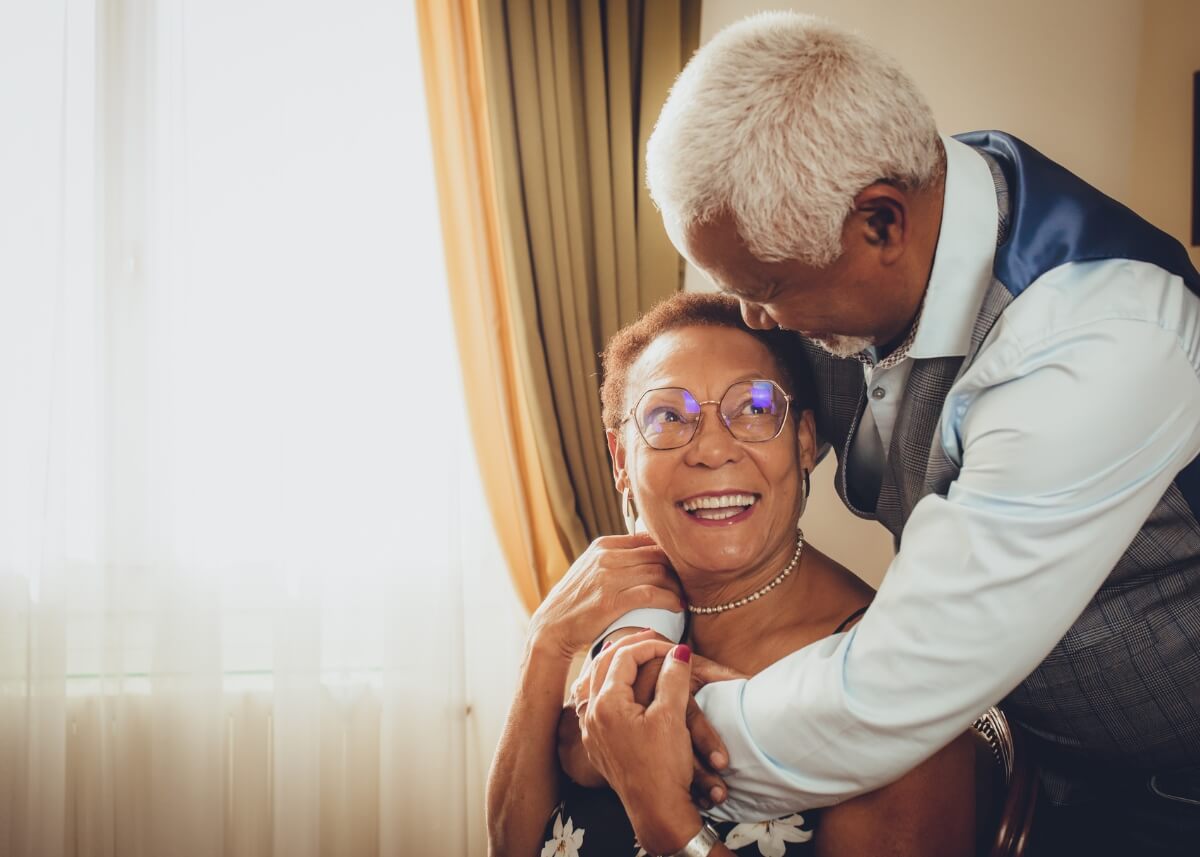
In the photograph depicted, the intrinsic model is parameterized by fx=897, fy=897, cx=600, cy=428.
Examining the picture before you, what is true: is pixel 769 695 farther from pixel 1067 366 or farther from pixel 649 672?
pixel 1067 366

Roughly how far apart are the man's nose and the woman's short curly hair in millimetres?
180

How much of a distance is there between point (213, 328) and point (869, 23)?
7.49 ft

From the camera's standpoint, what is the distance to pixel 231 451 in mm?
2914

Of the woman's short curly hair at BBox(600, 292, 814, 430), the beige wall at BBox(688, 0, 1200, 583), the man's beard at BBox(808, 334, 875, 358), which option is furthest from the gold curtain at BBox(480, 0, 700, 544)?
the man's beard at BBox(808, 334, 875, 358)

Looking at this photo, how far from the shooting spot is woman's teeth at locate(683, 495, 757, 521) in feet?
4.77

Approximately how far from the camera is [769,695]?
115cm

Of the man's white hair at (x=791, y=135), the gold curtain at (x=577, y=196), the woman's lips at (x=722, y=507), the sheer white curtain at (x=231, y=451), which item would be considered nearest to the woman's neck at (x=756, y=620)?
the woman's lips at (x=722, y=507)

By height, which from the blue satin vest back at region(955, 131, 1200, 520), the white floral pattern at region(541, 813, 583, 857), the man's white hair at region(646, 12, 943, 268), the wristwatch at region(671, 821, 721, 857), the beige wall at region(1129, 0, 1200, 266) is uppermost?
the beige wall at region(1129, 0, 1200, 266)

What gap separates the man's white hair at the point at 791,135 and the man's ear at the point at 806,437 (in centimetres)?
47

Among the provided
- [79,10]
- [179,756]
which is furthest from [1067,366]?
[79,10]

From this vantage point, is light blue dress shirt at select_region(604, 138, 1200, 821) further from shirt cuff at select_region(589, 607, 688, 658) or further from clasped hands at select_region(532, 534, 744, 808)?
shirt cuff at select_region(589, 607, 688, 658)

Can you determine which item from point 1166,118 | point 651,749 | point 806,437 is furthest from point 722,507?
point 1166,118

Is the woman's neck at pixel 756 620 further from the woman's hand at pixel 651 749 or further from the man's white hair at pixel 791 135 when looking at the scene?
the man's white hair at pixel 791 135

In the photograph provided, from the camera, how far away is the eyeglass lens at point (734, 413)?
1466 millimetres
